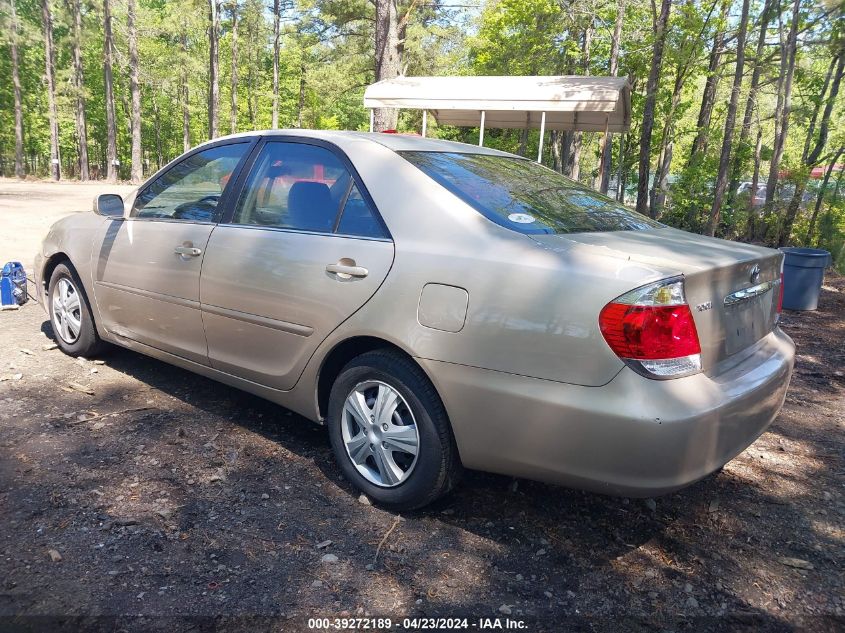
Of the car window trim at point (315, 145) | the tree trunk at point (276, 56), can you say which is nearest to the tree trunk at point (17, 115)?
the tree trunk at point (276, 56)

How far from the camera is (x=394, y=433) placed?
2.82 metres

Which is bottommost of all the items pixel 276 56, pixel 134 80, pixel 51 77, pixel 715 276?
pixel 715 276

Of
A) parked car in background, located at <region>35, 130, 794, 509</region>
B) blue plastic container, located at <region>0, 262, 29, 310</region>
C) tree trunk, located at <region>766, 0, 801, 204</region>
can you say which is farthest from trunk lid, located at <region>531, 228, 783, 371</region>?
tree trunk, located at <region>766, 0, 801, 204</region>

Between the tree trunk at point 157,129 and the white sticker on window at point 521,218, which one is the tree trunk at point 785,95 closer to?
the white sticker on window at point 521,218

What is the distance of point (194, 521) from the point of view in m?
2.78

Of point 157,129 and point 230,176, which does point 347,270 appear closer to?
point 230,176

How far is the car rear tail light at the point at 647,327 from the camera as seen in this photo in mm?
2213

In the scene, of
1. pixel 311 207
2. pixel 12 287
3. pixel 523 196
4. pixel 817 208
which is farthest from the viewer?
pixel 817 208

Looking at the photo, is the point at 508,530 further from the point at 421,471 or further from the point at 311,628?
the point at 311,628

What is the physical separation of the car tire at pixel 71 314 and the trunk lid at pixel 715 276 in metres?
3.47

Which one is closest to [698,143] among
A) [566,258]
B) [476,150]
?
[476,150]

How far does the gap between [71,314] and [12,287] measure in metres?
2.22

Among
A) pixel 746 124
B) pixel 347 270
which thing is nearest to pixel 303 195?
pixel 347 270

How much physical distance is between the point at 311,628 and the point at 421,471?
779mm
